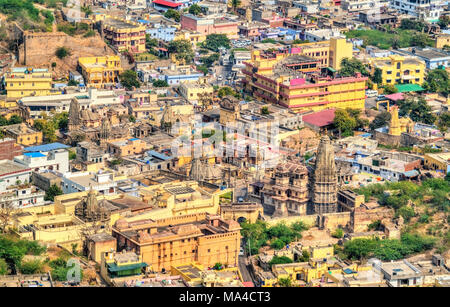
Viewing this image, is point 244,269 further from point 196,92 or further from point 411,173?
point 196,92

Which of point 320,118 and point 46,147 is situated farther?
point 320,118

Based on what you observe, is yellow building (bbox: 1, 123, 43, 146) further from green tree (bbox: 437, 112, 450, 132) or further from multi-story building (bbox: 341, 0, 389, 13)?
multi-story building (bbox: 341, 0, 389, 13)

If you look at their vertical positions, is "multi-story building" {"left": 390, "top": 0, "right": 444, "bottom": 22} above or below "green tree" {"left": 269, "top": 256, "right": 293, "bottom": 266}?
above

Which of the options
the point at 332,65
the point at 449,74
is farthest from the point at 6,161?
the point at 449,74

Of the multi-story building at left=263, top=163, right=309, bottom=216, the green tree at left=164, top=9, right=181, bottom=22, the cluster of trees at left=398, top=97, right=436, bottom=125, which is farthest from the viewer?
the green tree at left=164, top=9, right=181, bottom=22

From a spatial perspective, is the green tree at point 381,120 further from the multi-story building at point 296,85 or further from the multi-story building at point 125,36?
the multi-story building at point 125,36

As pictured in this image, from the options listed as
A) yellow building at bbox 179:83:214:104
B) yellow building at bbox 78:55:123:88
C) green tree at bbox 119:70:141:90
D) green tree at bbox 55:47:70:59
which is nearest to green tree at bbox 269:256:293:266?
yellow building at bbox 179:83:214:104

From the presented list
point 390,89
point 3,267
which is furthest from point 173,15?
point 3,267
